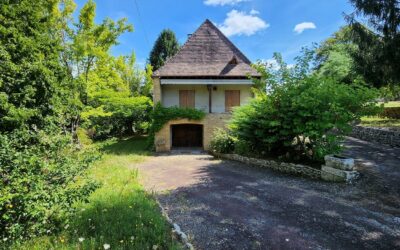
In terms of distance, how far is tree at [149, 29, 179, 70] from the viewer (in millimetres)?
32406

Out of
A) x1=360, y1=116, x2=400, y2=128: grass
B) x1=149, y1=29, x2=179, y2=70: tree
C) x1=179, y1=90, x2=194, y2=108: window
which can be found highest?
x1=149, y1=29, x2=179, y2=70: tree

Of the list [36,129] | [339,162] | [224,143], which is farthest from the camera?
[224,143]

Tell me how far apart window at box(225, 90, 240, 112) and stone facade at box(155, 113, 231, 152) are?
6.34 feet

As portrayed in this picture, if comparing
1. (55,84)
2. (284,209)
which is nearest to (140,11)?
(55,84)

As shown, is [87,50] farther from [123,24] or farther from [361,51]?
[361,51]

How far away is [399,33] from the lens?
12258 mm

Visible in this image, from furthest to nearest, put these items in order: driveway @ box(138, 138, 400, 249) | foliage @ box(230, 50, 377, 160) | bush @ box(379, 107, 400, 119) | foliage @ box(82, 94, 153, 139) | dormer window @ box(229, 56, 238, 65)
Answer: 1. bush @ box(379, 107, 400, 119)
2. foliage @ box(82, 94, 153, 139)
3. dormer window @ box(229, 56, 238, 65)
4. foliage @ box(230, 50, 377, 160)
5. driveway @ box(138, 138, 400, 249)

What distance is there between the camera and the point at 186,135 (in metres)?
19.0

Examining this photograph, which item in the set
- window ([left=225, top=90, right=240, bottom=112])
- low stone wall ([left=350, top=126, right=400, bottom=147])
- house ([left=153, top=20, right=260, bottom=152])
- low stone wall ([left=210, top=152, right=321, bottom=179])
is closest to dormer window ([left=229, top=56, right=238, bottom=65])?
house ([left=153, top=20, right=260, bottom=152])

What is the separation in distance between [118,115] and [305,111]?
16746 millimetres

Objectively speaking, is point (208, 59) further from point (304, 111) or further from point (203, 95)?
point (304, 111)

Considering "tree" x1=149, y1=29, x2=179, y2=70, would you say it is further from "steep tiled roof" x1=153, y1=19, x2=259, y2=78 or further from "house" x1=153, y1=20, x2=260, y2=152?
"house" x1=153, y1=20, x2=260, y2=152

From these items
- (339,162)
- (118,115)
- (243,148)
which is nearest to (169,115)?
(243,148)

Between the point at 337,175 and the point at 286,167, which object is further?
the point at 286,167
